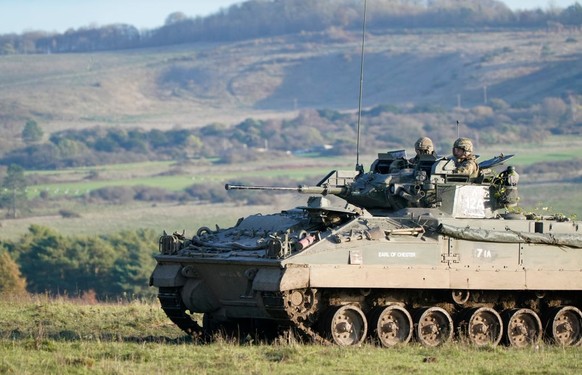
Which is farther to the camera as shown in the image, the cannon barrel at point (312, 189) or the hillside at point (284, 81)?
the hillside at point (284, 81)

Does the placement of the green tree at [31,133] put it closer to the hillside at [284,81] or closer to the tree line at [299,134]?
the tree line at [299,134]

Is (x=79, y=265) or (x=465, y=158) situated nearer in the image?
(x=465, y=158)

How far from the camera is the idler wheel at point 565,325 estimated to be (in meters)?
28.1

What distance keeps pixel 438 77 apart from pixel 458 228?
501ft

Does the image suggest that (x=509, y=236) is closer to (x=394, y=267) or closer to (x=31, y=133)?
(x=394, y=267)

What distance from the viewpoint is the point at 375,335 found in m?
26.5

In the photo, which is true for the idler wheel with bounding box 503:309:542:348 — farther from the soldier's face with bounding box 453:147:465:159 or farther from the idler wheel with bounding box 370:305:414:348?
the soldier's face with bounding box 453:147:465:159

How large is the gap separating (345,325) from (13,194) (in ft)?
313

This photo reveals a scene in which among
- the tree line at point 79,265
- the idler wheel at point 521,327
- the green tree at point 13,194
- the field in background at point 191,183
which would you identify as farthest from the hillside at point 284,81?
the idler wheel at point 521,327

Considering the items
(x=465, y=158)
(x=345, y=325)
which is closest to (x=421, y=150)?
(x=465, y=158)

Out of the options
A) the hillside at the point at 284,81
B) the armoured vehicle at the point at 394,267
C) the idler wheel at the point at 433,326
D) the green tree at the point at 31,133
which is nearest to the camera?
the armoured vehicle at the point at 394,267

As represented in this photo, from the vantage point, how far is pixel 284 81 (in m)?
195

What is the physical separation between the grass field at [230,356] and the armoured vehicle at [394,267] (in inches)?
24.0

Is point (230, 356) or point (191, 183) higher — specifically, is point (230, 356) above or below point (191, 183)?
above
